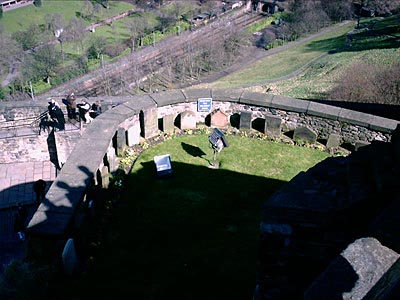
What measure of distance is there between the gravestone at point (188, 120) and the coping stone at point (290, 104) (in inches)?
78.0

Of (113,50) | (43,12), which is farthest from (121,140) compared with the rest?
(43,12)

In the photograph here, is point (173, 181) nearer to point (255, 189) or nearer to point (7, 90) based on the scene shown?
point (255, 189)

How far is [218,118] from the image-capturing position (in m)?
12.9

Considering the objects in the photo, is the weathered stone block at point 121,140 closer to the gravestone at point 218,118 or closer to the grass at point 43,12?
the gravestone at point 218,118

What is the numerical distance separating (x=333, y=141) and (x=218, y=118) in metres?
2.87

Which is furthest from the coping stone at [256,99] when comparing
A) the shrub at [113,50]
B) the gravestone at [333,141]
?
the shrub at [113,50]

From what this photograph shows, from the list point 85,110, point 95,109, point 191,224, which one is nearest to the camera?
point 191,224

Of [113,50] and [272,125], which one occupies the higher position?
[272,125]

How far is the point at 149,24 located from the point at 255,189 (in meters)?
53.2

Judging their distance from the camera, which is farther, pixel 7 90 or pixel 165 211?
pixel 7 90

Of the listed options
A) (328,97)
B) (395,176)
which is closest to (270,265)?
(395,176)

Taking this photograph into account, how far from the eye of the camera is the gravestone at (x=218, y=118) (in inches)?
506

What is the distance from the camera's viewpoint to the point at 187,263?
870cm

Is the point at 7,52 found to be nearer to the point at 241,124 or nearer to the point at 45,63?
the point at 45,63
